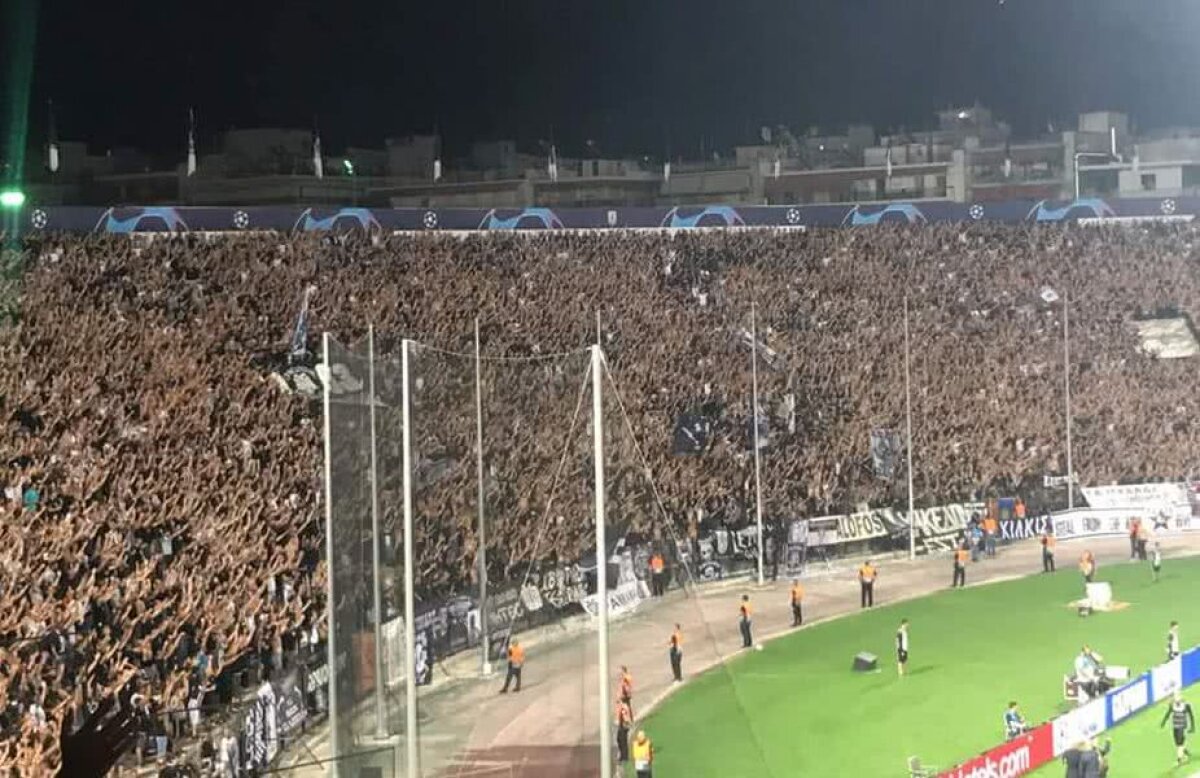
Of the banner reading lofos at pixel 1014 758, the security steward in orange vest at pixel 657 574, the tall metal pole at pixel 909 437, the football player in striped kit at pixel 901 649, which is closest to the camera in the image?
the security steward in orange vest at pixel 657 574

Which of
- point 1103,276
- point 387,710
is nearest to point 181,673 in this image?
point 387,710

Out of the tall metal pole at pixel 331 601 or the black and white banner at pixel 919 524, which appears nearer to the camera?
the tall metal pole at pixel 331 601

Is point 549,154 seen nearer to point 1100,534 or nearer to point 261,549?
point 1100,534

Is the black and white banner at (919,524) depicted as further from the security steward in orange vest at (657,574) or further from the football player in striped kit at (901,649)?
the security steward in orange vest at (657,574)

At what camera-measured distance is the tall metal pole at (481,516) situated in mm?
7992

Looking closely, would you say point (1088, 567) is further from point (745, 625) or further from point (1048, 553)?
point (745, 625)

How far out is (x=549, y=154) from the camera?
53031mm

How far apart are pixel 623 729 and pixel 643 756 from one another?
167 centimetres

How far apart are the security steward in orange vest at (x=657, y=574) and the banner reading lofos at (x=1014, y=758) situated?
6615 millimetres

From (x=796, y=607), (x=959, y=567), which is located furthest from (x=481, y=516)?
(x=959, y=567)

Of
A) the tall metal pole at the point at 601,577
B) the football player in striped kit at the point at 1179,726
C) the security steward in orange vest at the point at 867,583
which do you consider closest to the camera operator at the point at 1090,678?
the football player in striped kit at the point at 1179,726

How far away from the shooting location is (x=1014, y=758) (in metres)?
15.6

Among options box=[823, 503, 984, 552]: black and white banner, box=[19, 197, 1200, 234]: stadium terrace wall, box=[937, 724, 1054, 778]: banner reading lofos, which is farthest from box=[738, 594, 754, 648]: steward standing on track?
box=[19, 197, 1200, 234]: stadium terrace wall

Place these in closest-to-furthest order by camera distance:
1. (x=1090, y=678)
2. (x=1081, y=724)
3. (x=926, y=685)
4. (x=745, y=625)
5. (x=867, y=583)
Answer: (x=1081, y=724) → (x=1090, y=678) → (x=926, y=685) → (x=745, y=625) → (x=867, y=583)
